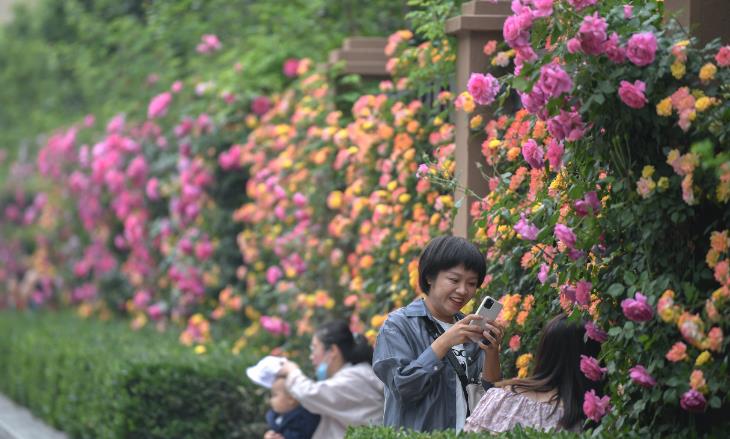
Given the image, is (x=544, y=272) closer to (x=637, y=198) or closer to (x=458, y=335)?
(x=458, y=335)

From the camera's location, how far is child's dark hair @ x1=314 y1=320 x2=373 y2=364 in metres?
6.21

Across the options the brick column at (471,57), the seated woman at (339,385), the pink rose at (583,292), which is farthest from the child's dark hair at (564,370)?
the seated woman at (339,385)

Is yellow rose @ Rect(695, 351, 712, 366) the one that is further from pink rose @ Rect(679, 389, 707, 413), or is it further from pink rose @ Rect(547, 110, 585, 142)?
pink rose @ Rect(547, 110, 585, 142)

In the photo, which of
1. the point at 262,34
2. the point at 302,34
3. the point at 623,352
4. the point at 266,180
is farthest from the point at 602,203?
the point at 262,34

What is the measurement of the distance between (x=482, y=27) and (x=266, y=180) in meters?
3.66

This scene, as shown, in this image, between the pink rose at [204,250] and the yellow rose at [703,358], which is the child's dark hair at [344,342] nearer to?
the yellow rose at [703,358]

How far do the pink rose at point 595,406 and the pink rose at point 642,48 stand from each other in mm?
1110

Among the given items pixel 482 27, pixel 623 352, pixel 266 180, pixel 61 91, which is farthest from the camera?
pixel 61 91

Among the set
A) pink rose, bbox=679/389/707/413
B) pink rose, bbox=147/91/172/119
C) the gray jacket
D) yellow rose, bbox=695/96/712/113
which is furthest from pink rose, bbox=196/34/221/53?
pink rose, bbox=679/389/707/413

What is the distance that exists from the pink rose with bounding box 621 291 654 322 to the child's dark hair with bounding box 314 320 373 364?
101 inches

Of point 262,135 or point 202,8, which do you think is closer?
point 262,135

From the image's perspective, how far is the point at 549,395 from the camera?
438 centimetres

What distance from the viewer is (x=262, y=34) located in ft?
34.4

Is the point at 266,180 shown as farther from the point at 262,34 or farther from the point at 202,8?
the point at 202,8
